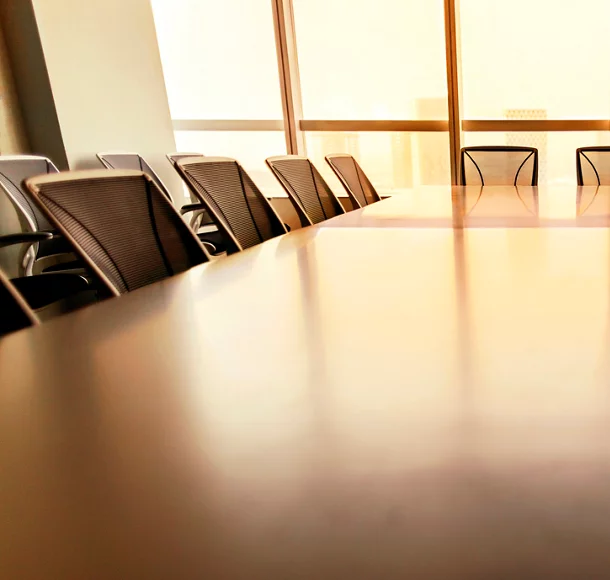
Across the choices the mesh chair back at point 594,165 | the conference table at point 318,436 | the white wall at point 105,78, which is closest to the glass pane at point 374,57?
the white wall at point 105,78

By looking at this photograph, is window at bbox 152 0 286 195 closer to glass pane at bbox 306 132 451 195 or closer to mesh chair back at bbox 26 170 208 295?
glass pane at bbox 306 132 451 195

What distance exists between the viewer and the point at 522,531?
0.27m

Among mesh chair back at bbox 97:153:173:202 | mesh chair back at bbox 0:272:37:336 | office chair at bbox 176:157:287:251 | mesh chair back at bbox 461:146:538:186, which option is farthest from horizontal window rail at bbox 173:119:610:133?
mesh chair back at bbox 0:272:37:336

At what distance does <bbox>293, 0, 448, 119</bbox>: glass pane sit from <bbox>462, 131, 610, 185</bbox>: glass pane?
63 cm

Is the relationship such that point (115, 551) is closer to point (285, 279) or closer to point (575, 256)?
point (285, 279)

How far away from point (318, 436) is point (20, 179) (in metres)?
2.76

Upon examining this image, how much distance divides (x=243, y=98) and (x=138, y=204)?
14.5 ft

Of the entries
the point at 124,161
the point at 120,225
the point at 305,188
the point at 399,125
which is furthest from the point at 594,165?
the point at 124,161

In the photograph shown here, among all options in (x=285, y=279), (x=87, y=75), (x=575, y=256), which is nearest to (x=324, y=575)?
(x=285, y=279)

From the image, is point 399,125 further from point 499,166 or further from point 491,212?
point 491,212

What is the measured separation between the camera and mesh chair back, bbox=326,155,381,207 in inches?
111

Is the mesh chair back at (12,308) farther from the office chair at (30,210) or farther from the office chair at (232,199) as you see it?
the office chair at (30,210)

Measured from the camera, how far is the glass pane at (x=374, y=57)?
4.55 m

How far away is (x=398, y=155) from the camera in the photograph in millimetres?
4988
